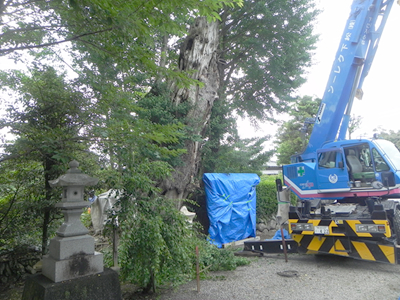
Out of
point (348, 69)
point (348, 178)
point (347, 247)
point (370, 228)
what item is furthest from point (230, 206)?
point (348, 69)

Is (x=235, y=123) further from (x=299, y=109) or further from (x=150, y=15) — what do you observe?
(x=299, y=109)

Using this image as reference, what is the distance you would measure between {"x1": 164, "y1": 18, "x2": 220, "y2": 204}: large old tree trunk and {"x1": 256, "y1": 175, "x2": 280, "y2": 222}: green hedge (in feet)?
14.4

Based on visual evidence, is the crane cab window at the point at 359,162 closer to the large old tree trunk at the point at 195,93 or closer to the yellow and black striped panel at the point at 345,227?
the yellow and black striped panel at the point at 345,227

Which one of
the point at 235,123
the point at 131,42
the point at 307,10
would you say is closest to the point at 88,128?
the point at 131,42

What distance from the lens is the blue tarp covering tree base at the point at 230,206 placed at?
331 inches

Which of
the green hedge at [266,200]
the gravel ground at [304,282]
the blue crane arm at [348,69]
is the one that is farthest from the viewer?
the green hedge at [266,200]

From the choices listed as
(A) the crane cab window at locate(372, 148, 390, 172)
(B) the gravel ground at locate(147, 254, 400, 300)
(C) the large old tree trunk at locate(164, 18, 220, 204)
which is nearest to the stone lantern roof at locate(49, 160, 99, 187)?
(B) the gravel ground at locate(147, 254, 400, 300)

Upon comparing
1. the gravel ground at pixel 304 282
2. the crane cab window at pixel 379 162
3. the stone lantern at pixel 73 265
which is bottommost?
the gravel ground at pixel 304 282

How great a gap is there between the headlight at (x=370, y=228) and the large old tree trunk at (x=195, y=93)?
4477mm

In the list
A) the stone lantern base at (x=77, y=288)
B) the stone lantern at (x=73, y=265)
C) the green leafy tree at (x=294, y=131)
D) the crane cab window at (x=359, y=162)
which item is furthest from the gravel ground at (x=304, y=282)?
the green leafy tree at (x=294, y=131)

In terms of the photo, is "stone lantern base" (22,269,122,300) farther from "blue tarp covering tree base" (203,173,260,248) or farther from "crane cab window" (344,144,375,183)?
"crane cab window" (344,144,375,183)

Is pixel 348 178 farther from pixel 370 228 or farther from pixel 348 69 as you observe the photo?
pixel 348 69

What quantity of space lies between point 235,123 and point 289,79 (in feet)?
11.0

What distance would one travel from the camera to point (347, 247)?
18.9ft
